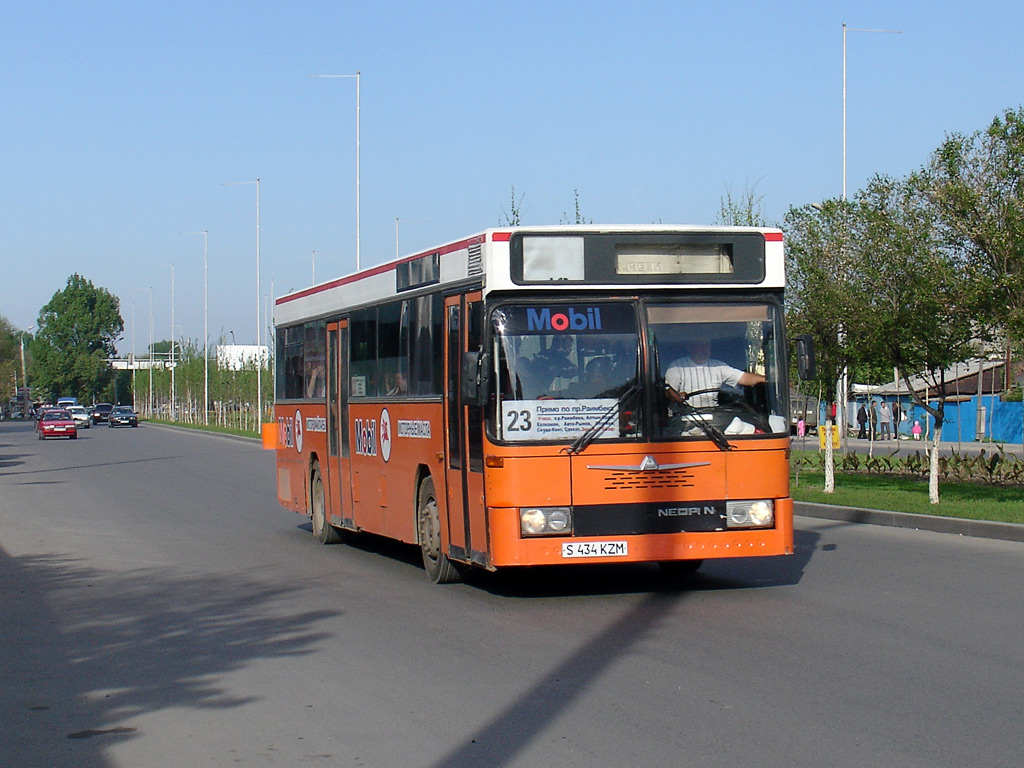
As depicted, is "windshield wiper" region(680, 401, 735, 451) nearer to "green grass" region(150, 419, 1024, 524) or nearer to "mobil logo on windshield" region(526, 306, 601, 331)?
"mobil logo on windshield" region(526, 306, 601, 331)

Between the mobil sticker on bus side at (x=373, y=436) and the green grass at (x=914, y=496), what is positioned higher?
the mobil sticker on bus side at (x=373, y=436)

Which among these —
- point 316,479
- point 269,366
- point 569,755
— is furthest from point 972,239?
point 269,366

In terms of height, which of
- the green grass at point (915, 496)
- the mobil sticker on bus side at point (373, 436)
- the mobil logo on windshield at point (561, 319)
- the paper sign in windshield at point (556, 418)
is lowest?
the green grass at point (915, 496)

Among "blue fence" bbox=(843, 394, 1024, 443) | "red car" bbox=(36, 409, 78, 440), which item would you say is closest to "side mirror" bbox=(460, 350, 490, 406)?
"blue fence" bbox=(843, 394, 1024, 443)

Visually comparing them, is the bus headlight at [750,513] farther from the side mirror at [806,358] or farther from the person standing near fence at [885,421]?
the person standing near fence at [885,421]

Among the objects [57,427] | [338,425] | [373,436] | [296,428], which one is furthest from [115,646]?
[57,427]

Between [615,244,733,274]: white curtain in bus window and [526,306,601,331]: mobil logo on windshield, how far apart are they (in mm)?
459

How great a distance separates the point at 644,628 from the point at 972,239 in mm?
11325

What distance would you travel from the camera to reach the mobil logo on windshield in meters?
10.5

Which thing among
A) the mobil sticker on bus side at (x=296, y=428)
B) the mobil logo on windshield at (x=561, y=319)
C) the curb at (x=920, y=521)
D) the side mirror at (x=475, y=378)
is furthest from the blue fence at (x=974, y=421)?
the side mirror at (x=475, y=378)

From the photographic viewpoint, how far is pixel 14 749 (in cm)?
643

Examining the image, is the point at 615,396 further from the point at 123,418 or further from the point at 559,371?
the point at 123,418

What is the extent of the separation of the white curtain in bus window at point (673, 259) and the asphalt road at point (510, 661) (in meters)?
2.61

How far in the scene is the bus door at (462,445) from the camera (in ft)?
35.2
